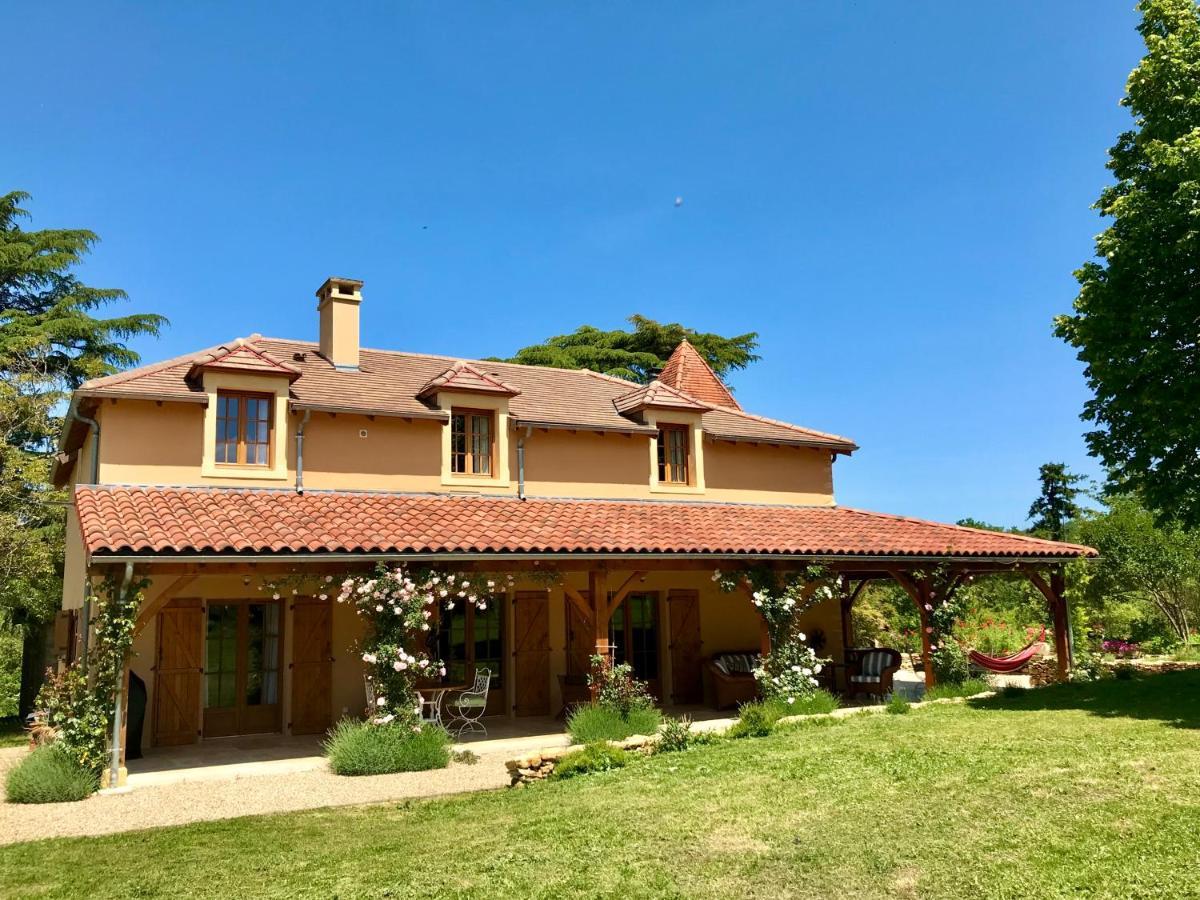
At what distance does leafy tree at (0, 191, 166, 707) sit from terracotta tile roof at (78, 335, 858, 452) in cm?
361

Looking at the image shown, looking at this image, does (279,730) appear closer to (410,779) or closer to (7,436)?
(410,779)

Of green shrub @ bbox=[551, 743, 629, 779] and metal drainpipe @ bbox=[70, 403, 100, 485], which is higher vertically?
metal drainpipe @ bbox=[70, 403, 100, 485]

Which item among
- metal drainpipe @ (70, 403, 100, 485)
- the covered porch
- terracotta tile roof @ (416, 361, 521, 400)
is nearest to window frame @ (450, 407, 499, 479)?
terracotta tile roof @ (416, 361, 521, 400)

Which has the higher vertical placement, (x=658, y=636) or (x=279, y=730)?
(x=658, y=636)

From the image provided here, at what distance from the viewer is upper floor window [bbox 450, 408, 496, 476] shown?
15711 millimetres

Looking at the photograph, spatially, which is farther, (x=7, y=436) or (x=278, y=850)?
(x=7, y=436)

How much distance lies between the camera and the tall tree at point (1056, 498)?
4178 cm

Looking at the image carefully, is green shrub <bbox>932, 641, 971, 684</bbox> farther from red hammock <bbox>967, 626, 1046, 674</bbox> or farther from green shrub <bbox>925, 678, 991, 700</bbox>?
red hammock <bbox>967, 626, 1046, 674</bbox>

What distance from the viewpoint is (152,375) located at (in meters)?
13.8

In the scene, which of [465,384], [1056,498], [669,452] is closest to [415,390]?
[465,384]

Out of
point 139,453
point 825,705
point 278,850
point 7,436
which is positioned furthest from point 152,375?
point 825,705

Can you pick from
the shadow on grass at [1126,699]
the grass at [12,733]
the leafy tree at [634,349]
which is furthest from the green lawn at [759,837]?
the leafy tree at [634,349]

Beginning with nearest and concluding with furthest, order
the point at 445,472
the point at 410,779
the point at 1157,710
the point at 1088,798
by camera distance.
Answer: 1. the point at 1088,798
2. the point at 410,779
3. the point at 1157,710
4. the point at 445,472

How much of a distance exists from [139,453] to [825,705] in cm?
1088
